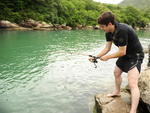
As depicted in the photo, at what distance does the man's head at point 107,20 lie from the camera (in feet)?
19.0

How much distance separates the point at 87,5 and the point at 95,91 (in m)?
120

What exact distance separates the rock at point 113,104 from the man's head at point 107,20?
2523 mm

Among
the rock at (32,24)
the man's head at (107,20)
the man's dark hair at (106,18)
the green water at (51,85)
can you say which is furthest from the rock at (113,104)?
the rock at (32,24)

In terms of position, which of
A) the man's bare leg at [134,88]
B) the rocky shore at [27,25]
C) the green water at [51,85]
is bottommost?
the green water at [51,85]

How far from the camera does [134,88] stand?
241 inches

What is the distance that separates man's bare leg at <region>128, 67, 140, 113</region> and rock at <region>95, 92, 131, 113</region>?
80 cm

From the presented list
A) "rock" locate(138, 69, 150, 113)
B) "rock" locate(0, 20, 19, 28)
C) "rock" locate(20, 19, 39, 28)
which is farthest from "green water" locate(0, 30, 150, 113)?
"rock" locate(20, 19, 39, 28)

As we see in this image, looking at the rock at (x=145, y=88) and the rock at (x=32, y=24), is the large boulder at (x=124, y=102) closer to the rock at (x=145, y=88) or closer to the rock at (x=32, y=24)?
the rock at (x=145, y=88)

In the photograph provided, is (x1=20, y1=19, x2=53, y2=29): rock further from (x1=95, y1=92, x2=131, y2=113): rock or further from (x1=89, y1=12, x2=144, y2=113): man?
(x1=89, y1=12, x2=144, y2=113): man

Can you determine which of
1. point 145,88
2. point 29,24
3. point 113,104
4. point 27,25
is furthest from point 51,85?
point 29,24

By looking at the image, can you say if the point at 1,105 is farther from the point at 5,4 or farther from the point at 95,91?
the point at 5,4

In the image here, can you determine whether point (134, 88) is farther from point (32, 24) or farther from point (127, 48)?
point (32, 24)

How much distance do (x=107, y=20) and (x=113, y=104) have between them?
2.82 metres

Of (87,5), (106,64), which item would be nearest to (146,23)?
(87,5)
